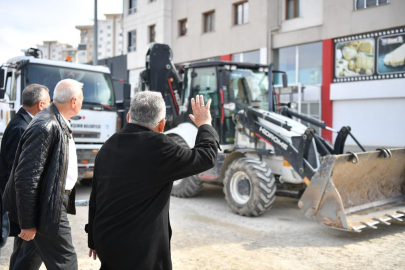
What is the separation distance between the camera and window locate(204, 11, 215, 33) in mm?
23391

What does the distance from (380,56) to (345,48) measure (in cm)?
157

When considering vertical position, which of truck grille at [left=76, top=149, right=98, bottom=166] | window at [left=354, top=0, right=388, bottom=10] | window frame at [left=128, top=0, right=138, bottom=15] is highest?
window frame at [left=128, top=0, right=138, bottom=15]

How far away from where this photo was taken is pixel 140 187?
2414mm

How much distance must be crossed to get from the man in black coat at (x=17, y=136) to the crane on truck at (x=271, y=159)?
3751 mm

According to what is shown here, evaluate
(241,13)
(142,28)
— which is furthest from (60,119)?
(142,28)

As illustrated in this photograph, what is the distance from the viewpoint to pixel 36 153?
2.82 meters

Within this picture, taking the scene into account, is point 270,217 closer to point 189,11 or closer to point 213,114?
point 213,114

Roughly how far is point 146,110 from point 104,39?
119 metres

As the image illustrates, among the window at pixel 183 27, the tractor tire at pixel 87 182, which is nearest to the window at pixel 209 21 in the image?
the window at pixel 183 27

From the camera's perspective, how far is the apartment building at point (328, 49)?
52.4 ft

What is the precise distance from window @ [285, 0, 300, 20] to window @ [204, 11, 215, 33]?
16.1 ft

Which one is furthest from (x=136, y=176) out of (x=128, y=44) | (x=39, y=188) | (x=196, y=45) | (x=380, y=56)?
(x=128, y=44)

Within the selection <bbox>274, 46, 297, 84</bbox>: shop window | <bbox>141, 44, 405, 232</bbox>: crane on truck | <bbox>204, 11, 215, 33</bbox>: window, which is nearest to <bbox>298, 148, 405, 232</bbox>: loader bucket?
<bbox>141, 44, 405, 232</bbox>: crane on truck

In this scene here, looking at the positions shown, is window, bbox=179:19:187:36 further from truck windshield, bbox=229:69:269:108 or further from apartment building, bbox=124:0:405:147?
truck windshield, bbox=229:69:269:108
